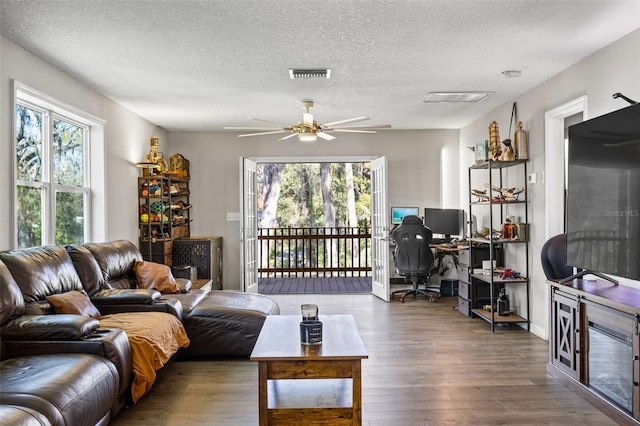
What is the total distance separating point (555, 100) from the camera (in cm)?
446

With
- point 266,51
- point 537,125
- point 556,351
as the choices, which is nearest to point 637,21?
point 537,125

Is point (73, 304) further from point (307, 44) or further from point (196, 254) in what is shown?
point (196, 254)

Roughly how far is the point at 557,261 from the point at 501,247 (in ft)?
6.22

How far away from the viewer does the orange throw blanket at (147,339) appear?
9.74 feet

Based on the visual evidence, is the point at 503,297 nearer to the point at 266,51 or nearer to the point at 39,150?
the point at 266,51

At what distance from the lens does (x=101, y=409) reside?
95.8 inches

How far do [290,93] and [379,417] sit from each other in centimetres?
335

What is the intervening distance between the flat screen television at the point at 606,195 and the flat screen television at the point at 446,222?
3542mm

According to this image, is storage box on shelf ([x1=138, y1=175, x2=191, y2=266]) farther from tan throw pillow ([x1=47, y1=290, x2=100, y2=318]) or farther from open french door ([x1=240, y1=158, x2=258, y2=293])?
tan throw pillow ([x1=47, y1=290, x2=100, y2=318])

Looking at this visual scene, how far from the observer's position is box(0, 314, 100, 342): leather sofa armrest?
8.70 ft

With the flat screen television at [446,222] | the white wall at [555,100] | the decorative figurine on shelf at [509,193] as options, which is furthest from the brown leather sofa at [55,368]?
the flat screen television at [446,222]

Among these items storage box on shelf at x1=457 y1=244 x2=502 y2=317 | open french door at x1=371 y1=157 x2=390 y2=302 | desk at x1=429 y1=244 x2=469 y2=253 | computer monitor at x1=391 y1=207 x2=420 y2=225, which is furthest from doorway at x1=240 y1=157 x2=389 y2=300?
storage box on shelf at x1=457 y1=244 x2=502 y2=317

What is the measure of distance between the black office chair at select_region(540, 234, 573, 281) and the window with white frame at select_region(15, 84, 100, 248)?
13.3 ft

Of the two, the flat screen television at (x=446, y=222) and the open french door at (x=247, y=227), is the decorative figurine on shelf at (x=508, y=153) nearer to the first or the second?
the flat screen television at (x=446, y=222)
